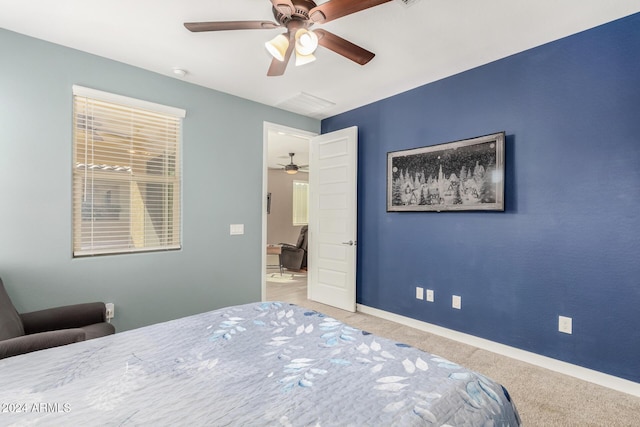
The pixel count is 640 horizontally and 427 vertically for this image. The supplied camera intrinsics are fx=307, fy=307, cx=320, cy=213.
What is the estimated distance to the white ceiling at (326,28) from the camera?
6.63ft

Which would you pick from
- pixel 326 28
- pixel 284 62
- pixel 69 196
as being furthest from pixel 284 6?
pixel 69 196

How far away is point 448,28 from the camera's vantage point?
2.25m

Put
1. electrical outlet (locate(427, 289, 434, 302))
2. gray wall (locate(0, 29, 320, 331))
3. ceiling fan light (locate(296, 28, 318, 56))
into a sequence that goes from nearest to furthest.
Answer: ceiling fan light (locate(296, 28, 318, 56)) → gray wall (locate(0, 29, 320, 331)) → electrical outlet (locate(427, 289, 434, 302))

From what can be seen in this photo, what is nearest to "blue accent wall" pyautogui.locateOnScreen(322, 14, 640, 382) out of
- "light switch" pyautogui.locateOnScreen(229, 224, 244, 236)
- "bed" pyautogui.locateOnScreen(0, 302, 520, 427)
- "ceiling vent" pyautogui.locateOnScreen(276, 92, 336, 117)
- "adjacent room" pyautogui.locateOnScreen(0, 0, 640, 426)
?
"adjacent room" pyautogui.locateOnScreen(0, 0, 640, 426)

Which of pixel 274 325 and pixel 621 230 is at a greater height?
pixel 621 230

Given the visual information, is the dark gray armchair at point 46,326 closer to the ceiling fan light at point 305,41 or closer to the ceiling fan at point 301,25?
the ceiling fan at point 301,25

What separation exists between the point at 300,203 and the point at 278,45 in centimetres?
681

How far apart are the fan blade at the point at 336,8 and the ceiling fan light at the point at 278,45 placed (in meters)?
0.21

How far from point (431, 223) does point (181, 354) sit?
8.59 feet

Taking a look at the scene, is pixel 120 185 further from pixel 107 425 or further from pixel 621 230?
pixel 621 230

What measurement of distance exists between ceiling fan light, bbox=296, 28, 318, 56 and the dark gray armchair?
2036 mm

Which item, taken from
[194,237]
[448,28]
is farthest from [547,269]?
[194,237]

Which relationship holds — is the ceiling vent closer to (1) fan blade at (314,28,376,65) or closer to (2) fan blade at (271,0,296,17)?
(1) fan blade at (314,28,376,65)

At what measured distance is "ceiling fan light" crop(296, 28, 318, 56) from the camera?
1687 millimetres
